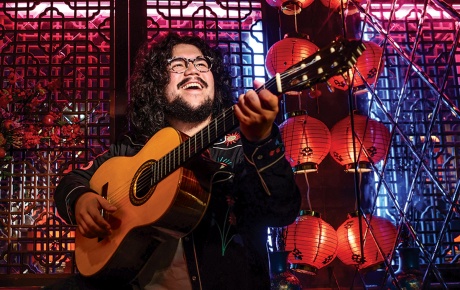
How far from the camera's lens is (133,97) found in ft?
10.5

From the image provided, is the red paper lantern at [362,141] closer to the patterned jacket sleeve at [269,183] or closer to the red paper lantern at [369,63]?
the red paper lantern at [369,63]

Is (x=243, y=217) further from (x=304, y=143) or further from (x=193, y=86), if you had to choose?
(x=304, y=143)

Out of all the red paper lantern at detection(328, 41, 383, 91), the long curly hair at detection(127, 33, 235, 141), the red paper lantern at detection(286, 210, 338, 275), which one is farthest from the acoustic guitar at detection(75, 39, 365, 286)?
the red paper lantern at detection(328, 41, 383, 91)

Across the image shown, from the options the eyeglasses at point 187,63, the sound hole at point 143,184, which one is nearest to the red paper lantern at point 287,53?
the eyeglasses at point 187,63

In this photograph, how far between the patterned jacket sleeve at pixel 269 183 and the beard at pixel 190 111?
55 cm

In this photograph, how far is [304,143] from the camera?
4082mm

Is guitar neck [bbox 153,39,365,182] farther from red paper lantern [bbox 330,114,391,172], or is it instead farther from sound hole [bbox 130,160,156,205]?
red paper lantern [bbox 330,114,391,172]

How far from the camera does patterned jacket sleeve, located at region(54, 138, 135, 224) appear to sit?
258cm

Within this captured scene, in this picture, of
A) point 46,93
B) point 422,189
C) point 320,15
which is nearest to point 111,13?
point 46,93

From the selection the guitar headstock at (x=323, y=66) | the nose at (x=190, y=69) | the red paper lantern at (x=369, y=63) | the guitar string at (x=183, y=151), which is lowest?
the guitar string at (x=183, y=151)

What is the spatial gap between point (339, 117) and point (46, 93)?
2.27 meters

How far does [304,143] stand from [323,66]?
90.4 inches

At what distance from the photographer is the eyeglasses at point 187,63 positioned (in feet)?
9.27

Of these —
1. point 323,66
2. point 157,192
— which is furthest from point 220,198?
point 323,66
